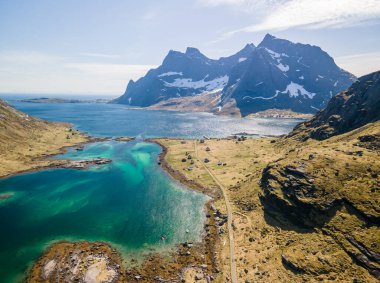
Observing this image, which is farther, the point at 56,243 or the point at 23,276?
the point at 56,243

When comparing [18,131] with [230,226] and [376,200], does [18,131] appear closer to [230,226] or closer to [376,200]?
[230,226]

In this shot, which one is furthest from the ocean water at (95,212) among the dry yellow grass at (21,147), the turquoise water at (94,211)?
the dry yellow grass at (21,147)

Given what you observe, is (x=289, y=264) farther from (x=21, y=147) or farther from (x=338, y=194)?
(x=21, y=147)

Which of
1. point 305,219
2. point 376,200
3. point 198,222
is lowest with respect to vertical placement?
point 198,222

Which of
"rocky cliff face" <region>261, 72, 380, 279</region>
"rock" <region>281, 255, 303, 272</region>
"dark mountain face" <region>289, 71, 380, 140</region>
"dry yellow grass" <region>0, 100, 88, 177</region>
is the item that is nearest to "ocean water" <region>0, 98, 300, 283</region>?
"dry yellow grass" <region>0, 100, 88, 177</region>

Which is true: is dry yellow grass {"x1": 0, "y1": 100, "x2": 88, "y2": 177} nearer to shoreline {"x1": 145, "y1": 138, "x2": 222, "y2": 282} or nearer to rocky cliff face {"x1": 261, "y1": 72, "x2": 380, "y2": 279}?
shoreline {"x1": 145, "y1": 138, "x2": 222, "y2": 282}

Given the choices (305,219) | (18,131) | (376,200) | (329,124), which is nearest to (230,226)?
Answer: (305,219)
